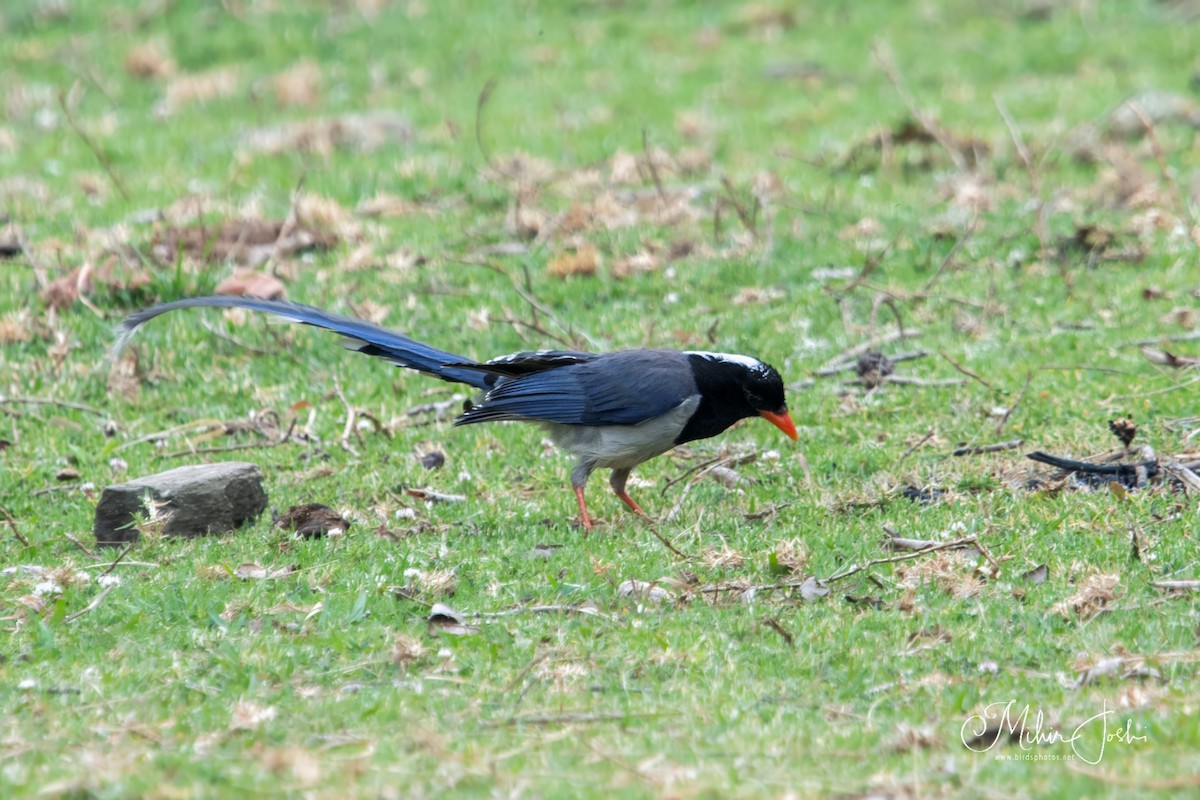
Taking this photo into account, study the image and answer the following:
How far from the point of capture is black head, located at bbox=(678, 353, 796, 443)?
25.2 feet

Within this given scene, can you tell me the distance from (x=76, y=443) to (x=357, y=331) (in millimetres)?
2323

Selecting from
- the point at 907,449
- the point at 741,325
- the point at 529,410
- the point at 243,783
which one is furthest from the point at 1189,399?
the point at 243,783

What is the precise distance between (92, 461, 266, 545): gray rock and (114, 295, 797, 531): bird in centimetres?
82

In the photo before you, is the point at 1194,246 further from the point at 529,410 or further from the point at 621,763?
the point at 621,763

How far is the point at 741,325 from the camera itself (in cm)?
1012

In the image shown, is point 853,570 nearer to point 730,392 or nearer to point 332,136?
point 730,392

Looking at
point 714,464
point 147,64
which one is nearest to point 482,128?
point 147,64

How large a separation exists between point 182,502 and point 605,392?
7.01 ft

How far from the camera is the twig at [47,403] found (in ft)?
30.4

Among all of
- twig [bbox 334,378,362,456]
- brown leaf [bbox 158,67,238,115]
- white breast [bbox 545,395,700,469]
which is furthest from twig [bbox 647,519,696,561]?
brown leaf [bbox 158,67,238,115]

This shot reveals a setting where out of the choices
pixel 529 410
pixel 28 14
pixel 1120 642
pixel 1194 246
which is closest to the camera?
pixel 1120 642

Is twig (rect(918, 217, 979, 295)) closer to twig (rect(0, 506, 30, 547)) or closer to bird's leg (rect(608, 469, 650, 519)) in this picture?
bird's leg (rect(608, 469, 650, 519))

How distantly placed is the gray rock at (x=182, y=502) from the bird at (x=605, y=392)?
0.82 m

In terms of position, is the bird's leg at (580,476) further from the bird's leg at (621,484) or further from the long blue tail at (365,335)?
the long blue tail at (365,335)
